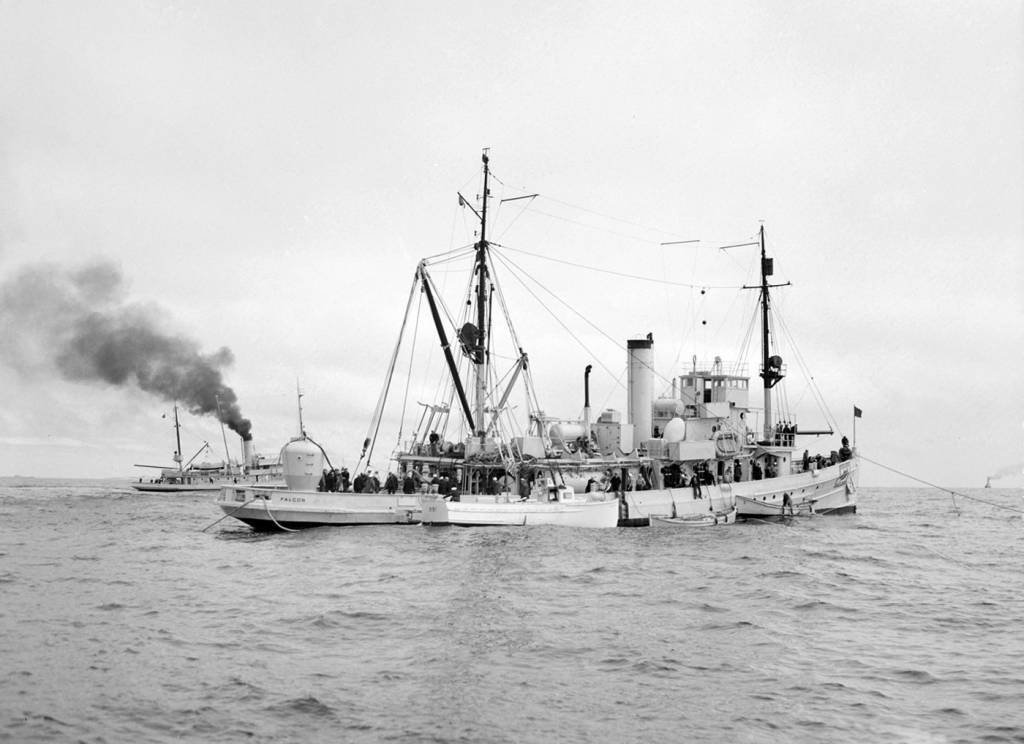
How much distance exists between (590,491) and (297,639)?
30.2 metres

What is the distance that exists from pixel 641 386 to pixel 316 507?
75.6 ft

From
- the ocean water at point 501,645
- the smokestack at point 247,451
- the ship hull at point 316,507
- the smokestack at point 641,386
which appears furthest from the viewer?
the smokestack at point 247,451

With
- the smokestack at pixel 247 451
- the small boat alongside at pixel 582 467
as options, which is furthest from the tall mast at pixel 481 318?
the smokestack at pixel 247 451

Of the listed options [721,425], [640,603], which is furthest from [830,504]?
[640,603]

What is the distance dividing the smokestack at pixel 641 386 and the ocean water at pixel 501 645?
20865mm

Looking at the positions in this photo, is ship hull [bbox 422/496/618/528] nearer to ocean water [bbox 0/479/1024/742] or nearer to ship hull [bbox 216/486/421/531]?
ship hull [bbox 216/486/421/531]

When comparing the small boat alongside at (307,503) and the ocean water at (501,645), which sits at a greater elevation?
the small boat alongside at (307,503)

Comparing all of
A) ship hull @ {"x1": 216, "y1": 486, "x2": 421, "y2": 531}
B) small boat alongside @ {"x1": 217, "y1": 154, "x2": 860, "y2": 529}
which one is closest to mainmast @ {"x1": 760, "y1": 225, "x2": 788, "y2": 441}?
small boat alongside @ {"x1": 217, "y1": 154, "x2": 860, "y2": 529}

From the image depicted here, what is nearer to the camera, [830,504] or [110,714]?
[110,714]

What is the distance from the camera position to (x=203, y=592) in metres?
24.6

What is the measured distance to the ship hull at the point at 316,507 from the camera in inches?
1620

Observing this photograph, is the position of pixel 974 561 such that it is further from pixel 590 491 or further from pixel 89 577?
pixel 89 577

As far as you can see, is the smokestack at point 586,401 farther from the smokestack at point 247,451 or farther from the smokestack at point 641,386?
the smokestack at point 247,451

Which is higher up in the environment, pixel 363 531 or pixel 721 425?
pixel 721 425
